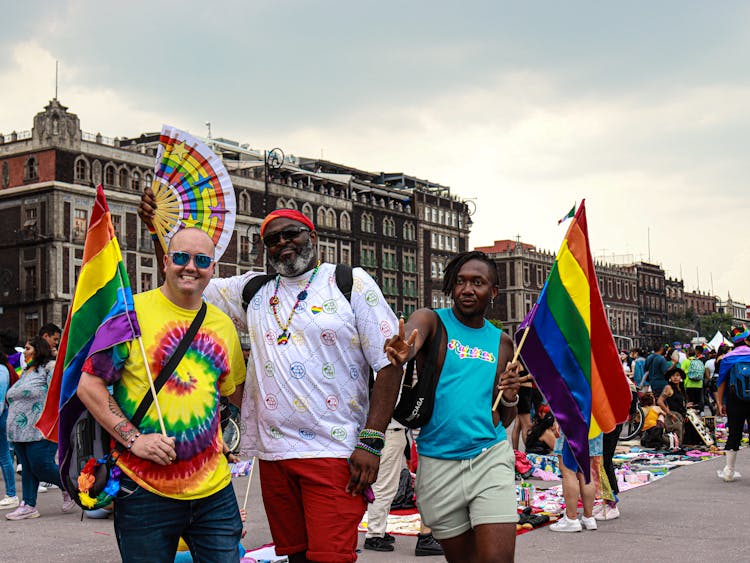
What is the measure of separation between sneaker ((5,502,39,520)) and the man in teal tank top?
6113 mm

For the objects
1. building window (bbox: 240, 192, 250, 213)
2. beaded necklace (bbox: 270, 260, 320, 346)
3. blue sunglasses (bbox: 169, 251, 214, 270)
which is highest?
building window (bbox: 240, 192, 250, 213)

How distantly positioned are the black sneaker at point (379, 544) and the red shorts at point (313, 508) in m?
3.71

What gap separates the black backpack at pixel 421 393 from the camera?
15.2 feet

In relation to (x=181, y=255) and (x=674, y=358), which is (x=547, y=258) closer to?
(x=674, y=358)

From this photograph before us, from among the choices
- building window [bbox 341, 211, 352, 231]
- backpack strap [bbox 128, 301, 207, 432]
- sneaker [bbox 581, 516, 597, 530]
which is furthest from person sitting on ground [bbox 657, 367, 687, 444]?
building window [bbox 341, 211, 352, 231]

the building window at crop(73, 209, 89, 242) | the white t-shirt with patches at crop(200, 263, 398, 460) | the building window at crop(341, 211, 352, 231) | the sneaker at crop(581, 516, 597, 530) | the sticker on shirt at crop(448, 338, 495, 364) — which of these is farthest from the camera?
the building window at crop(341, 211, 352, 231)

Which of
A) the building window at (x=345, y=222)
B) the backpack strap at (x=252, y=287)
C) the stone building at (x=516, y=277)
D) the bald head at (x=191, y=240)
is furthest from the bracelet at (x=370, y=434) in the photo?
the stone building at (x=516, y=277)

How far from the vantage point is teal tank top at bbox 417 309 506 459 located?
183 inches

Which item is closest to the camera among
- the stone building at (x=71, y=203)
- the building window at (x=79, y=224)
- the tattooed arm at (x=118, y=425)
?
the tattooed arm at (x=118, y=425)

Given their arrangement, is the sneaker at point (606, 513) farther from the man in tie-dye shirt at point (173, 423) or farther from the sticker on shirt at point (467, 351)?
the man in tie-dye shirt at point (173, 423)

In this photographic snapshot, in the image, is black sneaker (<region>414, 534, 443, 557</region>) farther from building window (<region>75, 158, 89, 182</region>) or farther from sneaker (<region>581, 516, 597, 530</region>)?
building window (<region>75, 158, 89, 182</region>)

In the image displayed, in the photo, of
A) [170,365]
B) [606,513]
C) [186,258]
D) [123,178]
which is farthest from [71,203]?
[170,365]

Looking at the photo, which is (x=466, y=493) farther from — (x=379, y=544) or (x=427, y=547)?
(x=379, y=544)

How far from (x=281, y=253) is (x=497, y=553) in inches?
64.2
